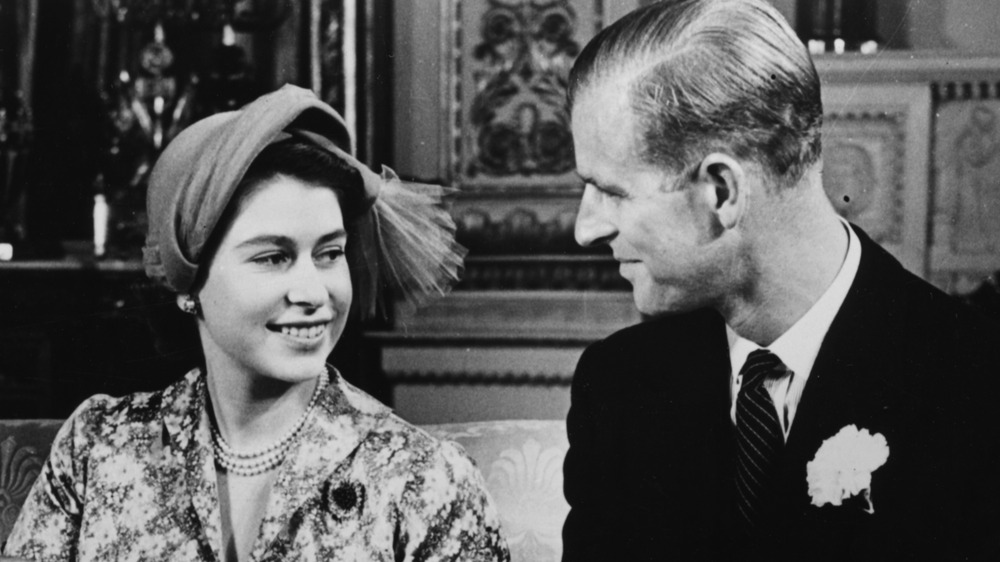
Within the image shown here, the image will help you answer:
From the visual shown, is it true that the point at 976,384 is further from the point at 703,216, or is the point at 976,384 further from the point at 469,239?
the point at 469,239

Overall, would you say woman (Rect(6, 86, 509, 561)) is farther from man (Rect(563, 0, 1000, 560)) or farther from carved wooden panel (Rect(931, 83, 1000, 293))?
carved wooden panel (Rect(931, 83, 1000, 293))

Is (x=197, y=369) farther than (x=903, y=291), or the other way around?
(x=197, y=369)

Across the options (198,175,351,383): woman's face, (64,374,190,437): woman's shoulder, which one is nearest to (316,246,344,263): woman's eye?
(198,175,351,383): woman's face

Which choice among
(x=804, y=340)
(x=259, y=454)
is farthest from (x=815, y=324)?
(x=259, y=454)

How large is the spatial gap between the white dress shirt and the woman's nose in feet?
1.63

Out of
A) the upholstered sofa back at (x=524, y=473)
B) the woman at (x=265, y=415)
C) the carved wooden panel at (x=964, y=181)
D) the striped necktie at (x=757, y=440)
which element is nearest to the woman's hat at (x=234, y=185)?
the woman at (x=265, y=415)

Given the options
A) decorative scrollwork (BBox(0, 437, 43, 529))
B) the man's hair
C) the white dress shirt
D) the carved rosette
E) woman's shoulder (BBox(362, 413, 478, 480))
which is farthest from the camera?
decorative scrollwork (BBox(0, 437, 43, 529))

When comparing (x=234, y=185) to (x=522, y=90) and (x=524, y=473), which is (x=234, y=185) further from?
(x=524, y=473)

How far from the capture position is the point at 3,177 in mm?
1728

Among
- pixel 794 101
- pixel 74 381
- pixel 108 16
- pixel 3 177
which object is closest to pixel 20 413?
pixel 74 381

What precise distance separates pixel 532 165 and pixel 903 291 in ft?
1.68

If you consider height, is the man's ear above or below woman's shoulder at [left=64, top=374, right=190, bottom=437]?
above

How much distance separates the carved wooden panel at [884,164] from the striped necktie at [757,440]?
0.24m

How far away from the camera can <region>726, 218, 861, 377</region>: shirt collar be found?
1088 millimetres
